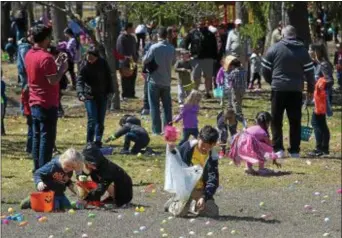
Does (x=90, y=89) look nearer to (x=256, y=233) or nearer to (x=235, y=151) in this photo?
(x=235, y=151)

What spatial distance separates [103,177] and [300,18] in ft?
42.5

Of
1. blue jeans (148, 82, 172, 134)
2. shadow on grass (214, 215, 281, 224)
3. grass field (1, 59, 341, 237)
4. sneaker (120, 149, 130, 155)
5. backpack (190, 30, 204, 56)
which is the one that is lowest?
shadow on grass (214, 215, 281, 224)

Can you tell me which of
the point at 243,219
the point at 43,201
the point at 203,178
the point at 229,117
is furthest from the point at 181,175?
the point at 229,117

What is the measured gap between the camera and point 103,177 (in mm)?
9617

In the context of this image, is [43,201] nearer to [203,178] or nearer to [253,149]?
[203,178]

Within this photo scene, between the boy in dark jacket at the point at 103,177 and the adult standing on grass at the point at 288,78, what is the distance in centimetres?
413

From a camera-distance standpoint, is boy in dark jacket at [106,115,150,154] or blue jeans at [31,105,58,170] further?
boy in dark jacket at [106,115,150,154]

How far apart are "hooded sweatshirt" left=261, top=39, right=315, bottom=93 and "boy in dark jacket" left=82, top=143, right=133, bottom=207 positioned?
412 centimetres

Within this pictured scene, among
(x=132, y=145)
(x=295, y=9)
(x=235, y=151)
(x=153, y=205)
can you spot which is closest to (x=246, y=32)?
(x=295, y=9)

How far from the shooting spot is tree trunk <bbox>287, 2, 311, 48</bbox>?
70.7 feet

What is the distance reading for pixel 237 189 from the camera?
11.2m

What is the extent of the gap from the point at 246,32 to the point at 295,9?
7.04ft

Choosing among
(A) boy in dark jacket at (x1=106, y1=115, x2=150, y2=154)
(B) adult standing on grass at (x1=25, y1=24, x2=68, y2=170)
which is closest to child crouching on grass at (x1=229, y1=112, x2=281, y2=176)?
(A) boy in dark jacket at (x1=106, y1=115, x2=150, y2=154)

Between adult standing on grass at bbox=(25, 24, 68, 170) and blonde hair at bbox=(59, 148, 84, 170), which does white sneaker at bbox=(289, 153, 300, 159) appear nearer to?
adult standing on grass at bbox=(25, 24, 68, 170)
